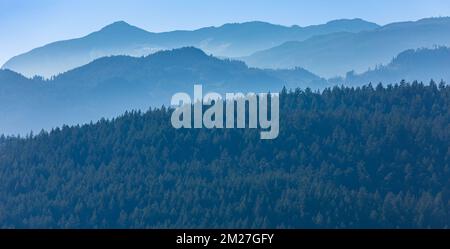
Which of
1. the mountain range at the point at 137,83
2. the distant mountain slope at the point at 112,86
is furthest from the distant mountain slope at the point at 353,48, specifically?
the distant mountain slope at the point at 112,86

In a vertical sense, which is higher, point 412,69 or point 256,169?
point 412,69

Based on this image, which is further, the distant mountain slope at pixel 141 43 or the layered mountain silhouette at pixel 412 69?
the layered mountain silhouette at pixel 412 69

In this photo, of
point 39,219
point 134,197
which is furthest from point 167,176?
point 39,219

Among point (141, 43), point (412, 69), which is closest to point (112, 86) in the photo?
point (141, 43)

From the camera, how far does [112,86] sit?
65812mm

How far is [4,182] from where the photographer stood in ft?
157

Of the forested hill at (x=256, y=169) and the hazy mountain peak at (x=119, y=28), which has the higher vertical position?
the hazy mountain peak at (x=119, y=28)

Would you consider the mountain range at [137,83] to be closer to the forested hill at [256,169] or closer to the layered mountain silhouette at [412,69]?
the layered mountain silhouette at [412,69]

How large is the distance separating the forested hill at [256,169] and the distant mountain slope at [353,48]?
3.83 meters

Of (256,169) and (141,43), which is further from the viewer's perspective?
(141,43)

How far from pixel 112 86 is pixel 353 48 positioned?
1863cm

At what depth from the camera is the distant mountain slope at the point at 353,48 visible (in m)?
55.2

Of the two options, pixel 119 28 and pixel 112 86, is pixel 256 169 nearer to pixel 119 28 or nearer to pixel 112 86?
pixel 119 28

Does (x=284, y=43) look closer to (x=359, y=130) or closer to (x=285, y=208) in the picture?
(x=359, y=130)
